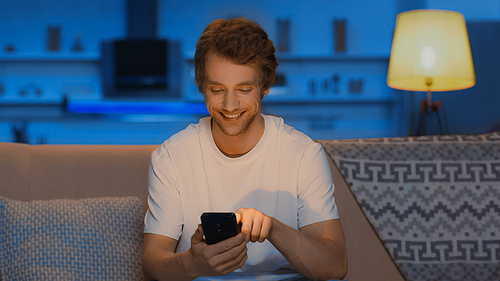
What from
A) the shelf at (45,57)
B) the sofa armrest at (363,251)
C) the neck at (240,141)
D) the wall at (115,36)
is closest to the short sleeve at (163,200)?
the neck at (240,141)

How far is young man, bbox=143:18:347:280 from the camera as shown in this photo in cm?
104

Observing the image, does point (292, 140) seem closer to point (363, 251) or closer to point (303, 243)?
point (303, 243)

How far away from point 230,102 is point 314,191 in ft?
1.02

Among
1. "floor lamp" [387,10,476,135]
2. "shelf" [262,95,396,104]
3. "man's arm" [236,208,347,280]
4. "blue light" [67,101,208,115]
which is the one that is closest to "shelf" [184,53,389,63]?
"shelf" [262,95,396,104]

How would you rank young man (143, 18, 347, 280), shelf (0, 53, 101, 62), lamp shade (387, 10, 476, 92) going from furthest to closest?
1. shelf (0, 53, 101, 62)
2. lamp shade (387, 10, 476, 92)
3. young man (143, 18, 347, 280)

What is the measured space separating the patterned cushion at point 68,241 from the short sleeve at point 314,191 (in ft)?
1.63

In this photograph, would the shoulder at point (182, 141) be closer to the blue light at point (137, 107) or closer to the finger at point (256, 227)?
the finger at point (256, 227)

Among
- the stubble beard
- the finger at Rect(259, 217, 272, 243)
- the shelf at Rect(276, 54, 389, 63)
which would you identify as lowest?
the finger at Rect(259, 217, 272, 243)

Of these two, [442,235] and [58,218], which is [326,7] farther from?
[58,218]

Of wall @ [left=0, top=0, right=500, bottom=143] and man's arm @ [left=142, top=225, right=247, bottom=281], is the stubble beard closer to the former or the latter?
man's arm @ [left=142, top=225, right=247, bottom=281]

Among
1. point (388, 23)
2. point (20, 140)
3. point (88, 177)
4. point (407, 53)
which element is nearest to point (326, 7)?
point (388, 23)

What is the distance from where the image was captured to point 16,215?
1.19m

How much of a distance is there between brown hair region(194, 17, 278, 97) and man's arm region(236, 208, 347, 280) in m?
0.38

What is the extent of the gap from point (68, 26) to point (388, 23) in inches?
131
